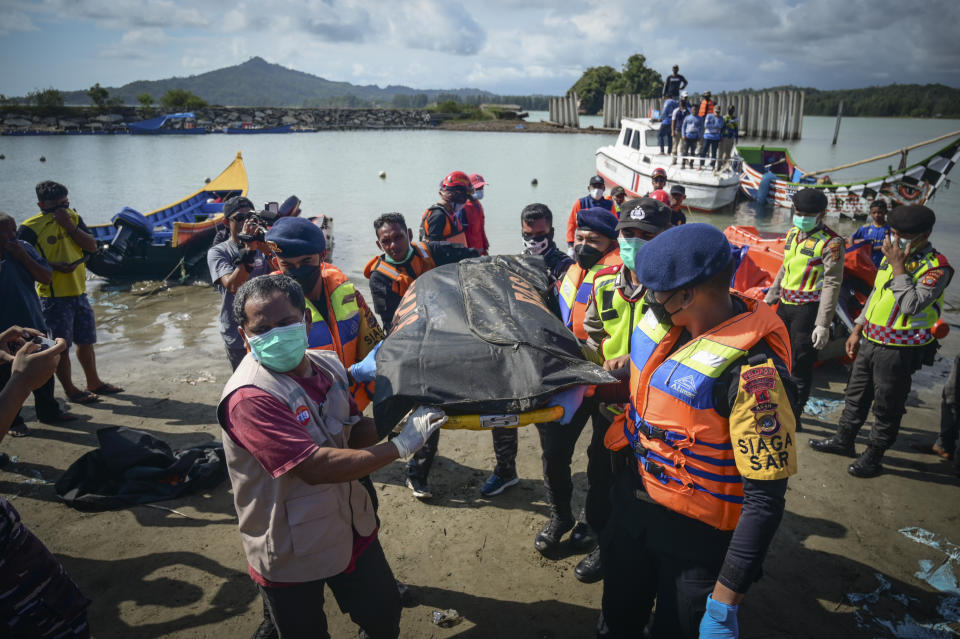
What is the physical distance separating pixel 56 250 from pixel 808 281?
766 centimetres

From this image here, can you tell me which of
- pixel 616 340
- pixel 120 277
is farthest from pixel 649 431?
pixel 120 277

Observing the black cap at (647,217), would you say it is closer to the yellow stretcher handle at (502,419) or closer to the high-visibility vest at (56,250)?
the yellow stretcher handle at (502,419)

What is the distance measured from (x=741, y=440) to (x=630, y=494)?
2.21 ft

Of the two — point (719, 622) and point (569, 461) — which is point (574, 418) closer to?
point (569, 461)

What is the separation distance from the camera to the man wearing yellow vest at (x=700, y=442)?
1.68 meters

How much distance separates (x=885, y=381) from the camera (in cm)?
416

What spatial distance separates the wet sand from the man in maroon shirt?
1032 millimetres

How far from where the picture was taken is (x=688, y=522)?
6.53 ft

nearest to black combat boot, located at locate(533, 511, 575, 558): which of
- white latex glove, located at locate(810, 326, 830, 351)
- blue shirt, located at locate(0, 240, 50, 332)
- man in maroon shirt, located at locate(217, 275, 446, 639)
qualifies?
man in maroon shirt, located at locate(217, 275, 446, 639)

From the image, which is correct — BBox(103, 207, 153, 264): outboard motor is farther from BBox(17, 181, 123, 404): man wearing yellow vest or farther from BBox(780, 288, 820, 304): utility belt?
BBox(780, 288, 820, 304): utility belt

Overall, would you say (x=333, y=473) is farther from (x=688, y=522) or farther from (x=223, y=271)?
(x=223, y=271)

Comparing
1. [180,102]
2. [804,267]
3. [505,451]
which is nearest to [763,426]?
[505,451]

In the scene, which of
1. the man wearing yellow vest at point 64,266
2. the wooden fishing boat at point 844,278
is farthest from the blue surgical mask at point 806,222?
the man wearing yellow vest at point 64,266

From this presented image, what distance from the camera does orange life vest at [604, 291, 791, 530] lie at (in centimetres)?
179
